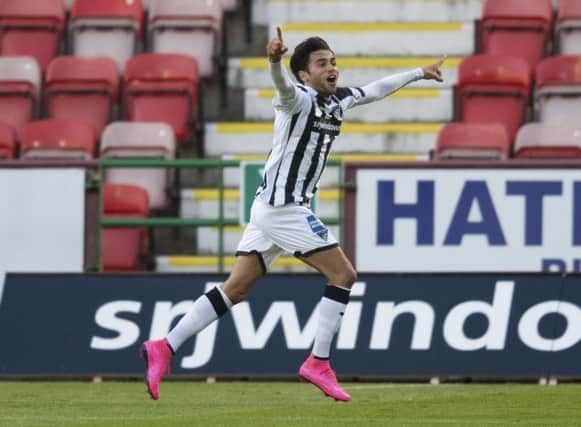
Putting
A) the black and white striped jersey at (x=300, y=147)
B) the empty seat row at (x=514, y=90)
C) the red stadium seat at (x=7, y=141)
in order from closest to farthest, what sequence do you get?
the black and white striped jersey at (x=300, y=147)
the red stadium seat at (x=7, y=141)
the empty seat row at (x=514, y=90)

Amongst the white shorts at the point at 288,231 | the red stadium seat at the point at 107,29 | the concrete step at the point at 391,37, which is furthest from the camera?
the red stadium seat at the point at 107,29

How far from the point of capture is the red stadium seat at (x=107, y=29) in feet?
54.1

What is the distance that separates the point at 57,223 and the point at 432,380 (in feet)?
9.92

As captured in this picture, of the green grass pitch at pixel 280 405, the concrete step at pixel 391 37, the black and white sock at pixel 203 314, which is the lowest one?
the green grass pitch at pixel 280 405

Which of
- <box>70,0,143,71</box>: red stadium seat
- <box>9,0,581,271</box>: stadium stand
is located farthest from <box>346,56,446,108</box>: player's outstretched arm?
<box>70,0,143,71</box>: red stadium seat

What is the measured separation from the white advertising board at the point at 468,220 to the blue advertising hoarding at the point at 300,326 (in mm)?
780

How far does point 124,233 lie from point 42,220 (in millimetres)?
1100

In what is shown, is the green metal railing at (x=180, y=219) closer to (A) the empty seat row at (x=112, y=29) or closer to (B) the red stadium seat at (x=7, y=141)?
(B) the red stadium seat at (x=7, y=141)

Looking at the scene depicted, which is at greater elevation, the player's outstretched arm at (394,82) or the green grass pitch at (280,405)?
the player's outstretched arm at (394,82)

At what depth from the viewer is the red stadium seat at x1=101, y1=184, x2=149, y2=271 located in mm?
13266

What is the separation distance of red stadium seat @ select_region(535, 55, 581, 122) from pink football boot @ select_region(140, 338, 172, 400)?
680cm

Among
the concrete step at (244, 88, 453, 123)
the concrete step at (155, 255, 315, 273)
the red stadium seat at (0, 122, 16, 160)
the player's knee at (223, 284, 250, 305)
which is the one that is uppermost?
the concrete step at (244, 88, 453, 123)

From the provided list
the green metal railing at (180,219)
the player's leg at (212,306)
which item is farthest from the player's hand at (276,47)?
the green metal railing at (180,219)

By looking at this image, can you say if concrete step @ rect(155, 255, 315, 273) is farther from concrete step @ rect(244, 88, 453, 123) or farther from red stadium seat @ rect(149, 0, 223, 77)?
red stadium seat @ rect(149, 0, 223, 77)
